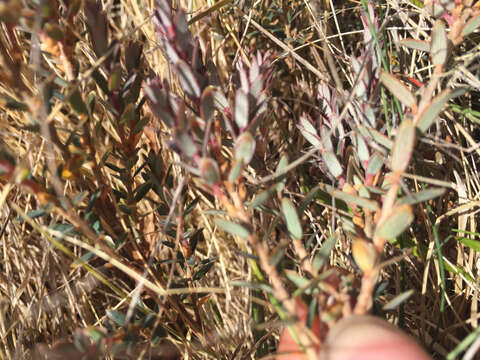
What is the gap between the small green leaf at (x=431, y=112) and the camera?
0.54 meters

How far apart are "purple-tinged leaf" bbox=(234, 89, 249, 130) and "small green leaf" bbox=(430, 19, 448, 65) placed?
0.84 ft

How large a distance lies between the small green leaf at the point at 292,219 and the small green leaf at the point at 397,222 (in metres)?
0.11

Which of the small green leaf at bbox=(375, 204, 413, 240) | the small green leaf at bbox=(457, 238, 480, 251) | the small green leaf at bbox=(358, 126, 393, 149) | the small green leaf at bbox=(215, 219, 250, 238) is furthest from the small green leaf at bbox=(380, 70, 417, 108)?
the small green leaf at bbox=(457, 238, 480, 251)

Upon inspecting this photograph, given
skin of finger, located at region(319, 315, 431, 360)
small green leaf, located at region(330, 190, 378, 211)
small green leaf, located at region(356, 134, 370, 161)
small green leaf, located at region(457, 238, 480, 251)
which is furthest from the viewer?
→ small green leaf, located at region(457, 238, 480, 251)

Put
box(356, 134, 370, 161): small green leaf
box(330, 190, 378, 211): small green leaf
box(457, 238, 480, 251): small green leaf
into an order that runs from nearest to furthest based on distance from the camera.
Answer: box(330, 190, 378, 211): small green leaf < box(356, 134, 370, 161): small green leaf < box(457, 238, 480, 251): small green leaf

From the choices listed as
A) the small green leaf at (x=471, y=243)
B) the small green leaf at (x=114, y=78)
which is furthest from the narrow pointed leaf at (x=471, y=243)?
the small green leaf at (x=114, y=78)

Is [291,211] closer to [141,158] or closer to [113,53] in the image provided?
[113,53]

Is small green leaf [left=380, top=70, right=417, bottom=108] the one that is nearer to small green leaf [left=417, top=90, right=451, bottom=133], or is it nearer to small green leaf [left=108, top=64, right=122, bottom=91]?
small green leaf [left=417, top=90, right=451, bottom=133]

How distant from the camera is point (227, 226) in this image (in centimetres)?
55

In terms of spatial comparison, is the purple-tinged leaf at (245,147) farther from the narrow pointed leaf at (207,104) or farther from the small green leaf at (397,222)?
the small green leaf at (397,222)

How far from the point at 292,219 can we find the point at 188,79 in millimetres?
225

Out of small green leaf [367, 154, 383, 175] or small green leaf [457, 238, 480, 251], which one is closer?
small green leaf [367, 154, 383, 175]

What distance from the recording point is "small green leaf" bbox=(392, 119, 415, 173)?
51cm

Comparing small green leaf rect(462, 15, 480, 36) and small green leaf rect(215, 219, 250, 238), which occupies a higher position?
small green leaf rect(462, 15, 480, 36)
